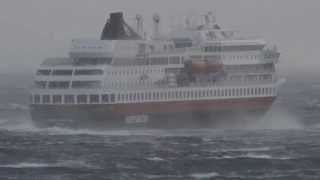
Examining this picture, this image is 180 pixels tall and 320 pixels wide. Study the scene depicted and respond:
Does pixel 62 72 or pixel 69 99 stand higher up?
pixel 62 72

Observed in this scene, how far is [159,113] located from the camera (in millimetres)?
106500

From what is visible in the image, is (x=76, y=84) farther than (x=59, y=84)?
No

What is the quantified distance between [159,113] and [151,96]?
1803mm

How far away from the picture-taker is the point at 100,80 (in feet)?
344

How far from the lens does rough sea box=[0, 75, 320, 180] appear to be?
76.2m

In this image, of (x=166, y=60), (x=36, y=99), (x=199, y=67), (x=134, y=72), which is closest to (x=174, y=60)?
(x=166, y=60)

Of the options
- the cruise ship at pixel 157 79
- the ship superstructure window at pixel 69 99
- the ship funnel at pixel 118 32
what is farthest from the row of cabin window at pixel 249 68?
the ship superstructure window at pixel 69 99

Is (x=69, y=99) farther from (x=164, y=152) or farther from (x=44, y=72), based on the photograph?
(x=164, y=152)

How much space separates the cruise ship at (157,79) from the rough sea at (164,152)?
5.31 ft

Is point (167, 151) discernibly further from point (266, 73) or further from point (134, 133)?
point (266, 73)

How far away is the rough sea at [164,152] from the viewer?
76.2m

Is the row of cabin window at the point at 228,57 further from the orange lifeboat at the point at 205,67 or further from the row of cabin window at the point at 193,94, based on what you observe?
the row of cabin window at the point at 193,94

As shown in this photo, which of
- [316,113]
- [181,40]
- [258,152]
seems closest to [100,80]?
[181,40]

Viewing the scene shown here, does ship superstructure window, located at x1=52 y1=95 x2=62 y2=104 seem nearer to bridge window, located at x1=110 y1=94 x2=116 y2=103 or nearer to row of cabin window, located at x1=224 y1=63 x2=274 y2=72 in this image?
bridge window, located at x1=110 y1=94 x2=116 y2=103
